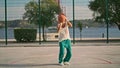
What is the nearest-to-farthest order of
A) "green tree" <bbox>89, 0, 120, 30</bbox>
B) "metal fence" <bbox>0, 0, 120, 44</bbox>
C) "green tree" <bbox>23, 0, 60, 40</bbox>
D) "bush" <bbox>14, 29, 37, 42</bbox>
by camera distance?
"metal fence" <bbox>0, 0, 120, 44</bbox> < "bush" <bbox>14, 29, 37, 42</bbox> < "green tree" <bbox>23, 0, 60, 40</bbox> < "green tree" <bbox>89, 0, 120, 30</bbox>

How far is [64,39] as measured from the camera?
41.7 ft

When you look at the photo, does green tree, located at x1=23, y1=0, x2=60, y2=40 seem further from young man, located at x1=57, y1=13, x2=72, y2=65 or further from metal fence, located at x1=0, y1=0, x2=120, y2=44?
young man, located at x1=57, y1=13, x2=72, y2=65

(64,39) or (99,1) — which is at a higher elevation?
(99,1)

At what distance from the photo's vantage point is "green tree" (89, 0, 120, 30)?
27.9m

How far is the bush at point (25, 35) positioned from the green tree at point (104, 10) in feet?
15.6

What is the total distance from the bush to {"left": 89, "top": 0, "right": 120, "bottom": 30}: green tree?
4761 millimetres

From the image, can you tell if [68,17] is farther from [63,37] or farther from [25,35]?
[63,37]

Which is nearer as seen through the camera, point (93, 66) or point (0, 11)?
point (93, 66)

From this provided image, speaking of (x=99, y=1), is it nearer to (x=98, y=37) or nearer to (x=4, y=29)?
(x=98, y=37)

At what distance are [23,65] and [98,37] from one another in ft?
53.9

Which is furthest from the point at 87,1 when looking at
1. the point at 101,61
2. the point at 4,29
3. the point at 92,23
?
the point at 101,61

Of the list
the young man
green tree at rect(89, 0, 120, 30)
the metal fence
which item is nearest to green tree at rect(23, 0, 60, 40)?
the metal fence

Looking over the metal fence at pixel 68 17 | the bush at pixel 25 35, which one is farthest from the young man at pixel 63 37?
the bush at pixel 25 35

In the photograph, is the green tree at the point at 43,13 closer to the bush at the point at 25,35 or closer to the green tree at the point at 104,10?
the bush at the point at 25,35
